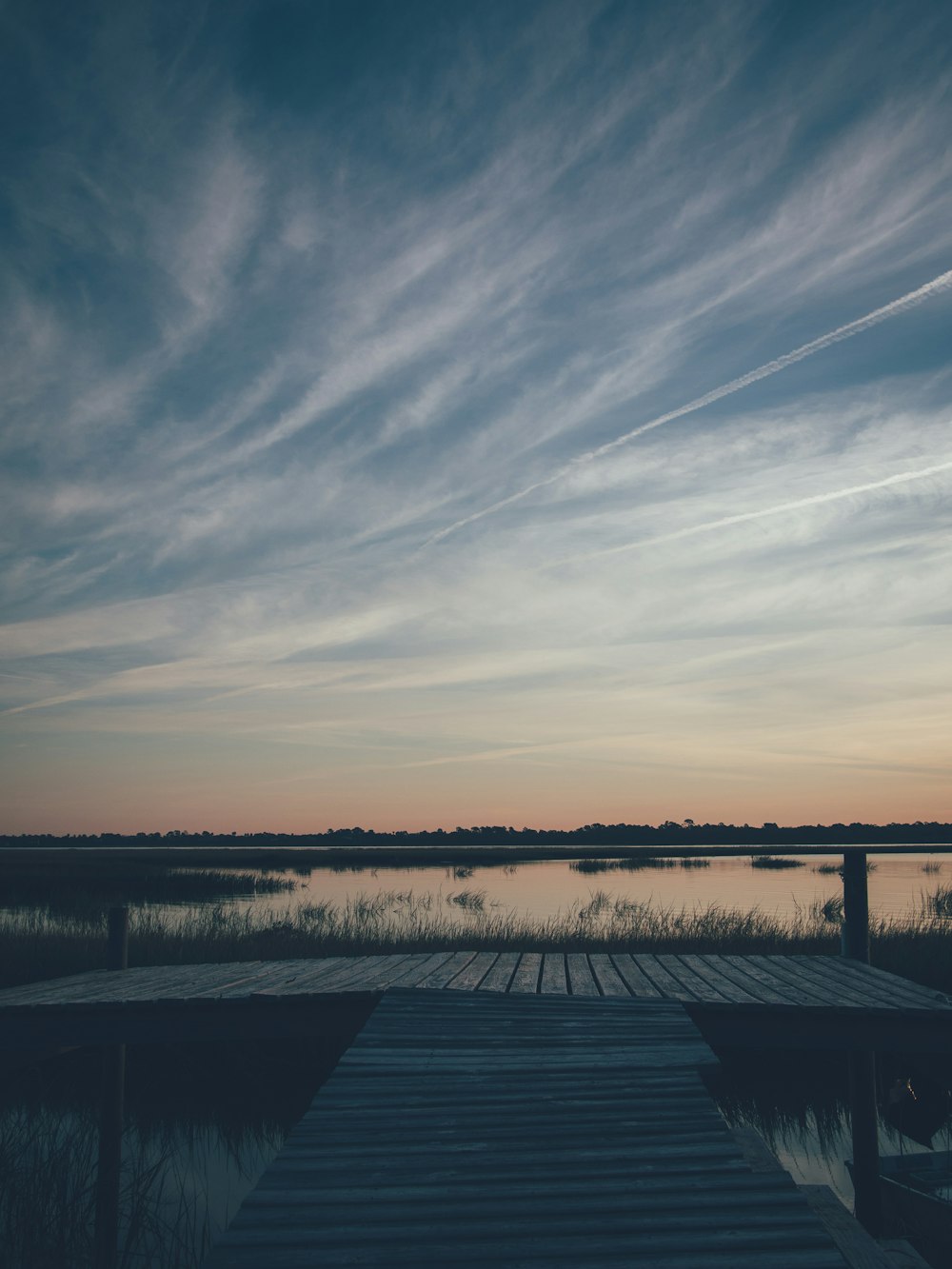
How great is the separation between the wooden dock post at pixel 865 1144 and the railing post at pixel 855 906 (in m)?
1.47

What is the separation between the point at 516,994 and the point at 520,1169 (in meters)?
2.64

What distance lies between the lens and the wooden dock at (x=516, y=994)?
649 centimetres

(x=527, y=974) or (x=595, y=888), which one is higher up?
(x=527, y=974)

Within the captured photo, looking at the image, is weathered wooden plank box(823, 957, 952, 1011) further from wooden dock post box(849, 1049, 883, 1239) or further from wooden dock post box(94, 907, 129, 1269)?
wooden dock post box(94, 907, 129, 1269)

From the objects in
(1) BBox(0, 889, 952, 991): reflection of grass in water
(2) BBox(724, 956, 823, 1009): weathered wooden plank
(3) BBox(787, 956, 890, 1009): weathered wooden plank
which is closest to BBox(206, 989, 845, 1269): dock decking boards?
(2) BBox(724, 956, 823, 1009): weathered wooden plank

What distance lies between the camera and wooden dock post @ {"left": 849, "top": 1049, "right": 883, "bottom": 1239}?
6.96 metres

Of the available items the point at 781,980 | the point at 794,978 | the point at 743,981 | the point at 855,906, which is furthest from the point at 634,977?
the point at 855,906

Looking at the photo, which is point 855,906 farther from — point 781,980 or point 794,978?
point 781,980

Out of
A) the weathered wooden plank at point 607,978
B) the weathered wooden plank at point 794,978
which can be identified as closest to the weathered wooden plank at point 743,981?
the weathered wooden plank at point 794,978

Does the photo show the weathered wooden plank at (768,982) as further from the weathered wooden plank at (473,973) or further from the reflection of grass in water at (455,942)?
the reflection of grass in water at (455,942)

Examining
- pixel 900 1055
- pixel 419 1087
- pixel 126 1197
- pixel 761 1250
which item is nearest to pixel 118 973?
pixel 126 1197

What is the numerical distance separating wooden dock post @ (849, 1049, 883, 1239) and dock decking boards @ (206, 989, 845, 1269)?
2719mm

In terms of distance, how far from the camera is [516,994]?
6547 millimetres

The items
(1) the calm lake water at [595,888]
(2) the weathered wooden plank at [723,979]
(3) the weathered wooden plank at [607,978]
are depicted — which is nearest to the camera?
(2) the weathered wooden plank at [723,979]
